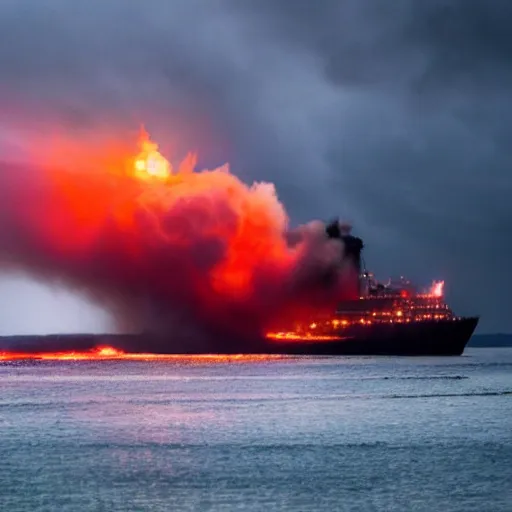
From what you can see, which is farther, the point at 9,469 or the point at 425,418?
the point at 425,418

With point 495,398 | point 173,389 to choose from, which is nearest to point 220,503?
point 495,398

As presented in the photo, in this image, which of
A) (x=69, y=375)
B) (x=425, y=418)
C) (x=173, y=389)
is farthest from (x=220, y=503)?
(x=69, y=375)

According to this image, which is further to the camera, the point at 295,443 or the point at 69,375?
the point at 69,375

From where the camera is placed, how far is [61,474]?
52.6 meters

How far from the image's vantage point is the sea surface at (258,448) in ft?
151

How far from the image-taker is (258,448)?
2445 inches

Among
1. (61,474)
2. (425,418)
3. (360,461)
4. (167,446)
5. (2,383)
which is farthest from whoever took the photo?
(2,383)

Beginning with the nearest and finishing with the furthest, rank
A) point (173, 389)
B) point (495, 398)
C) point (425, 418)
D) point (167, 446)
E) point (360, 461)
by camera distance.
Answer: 1. point (360, 461)
2. point (167, 446)
3. point (425, 418)
4. point (495, 398)
5. point (173, 389)

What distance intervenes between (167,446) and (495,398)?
47.9 m

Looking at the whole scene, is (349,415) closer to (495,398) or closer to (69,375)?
(495,398)

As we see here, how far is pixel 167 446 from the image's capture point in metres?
63.3

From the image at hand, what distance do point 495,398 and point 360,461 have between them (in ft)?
159

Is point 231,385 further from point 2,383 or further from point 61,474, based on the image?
point 61,474

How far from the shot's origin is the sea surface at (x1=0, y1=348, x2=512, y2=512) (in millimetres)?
45906
